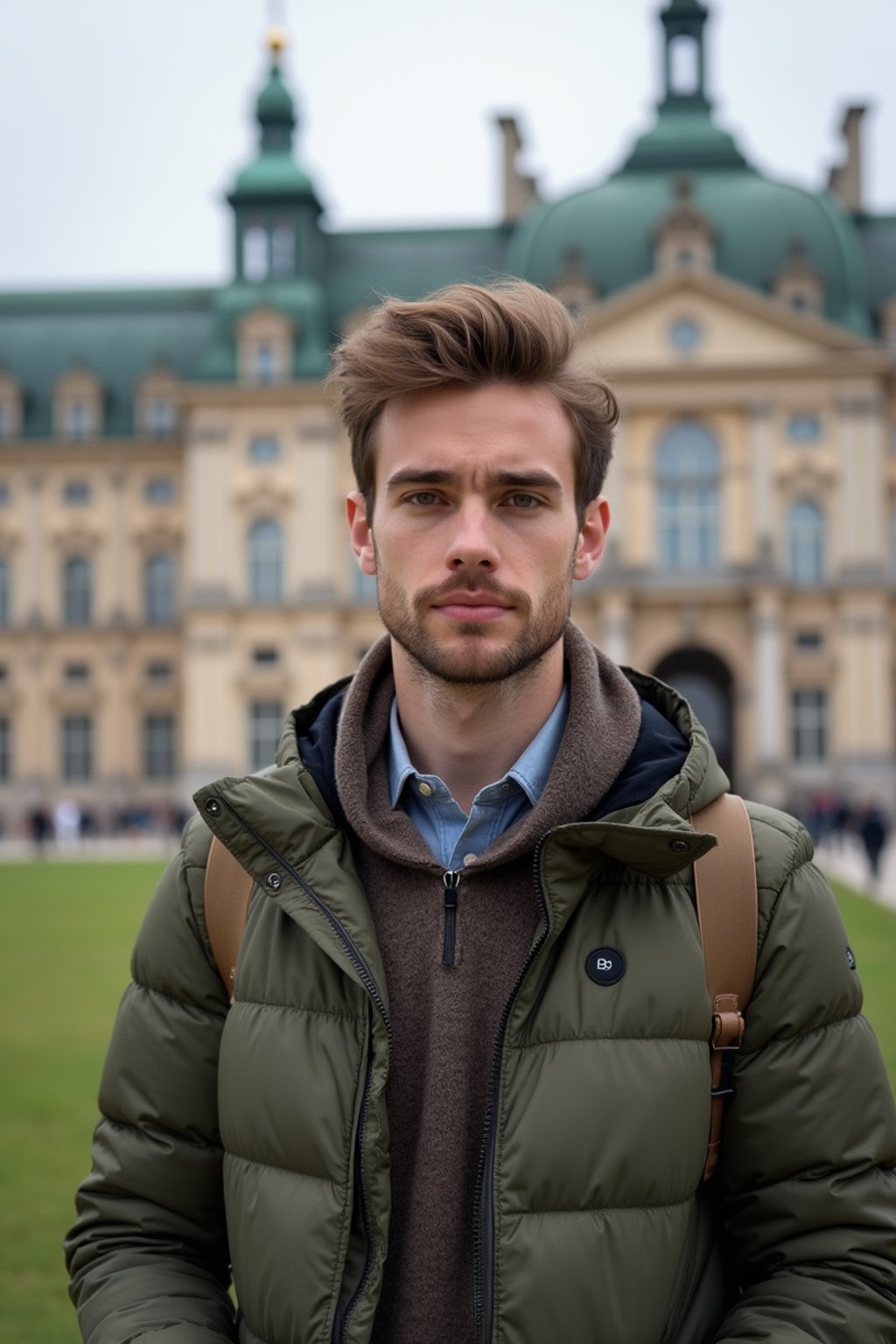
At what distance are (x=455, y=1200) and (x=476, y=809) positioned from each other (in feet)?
2.25

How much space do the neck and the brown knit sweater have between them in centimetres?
10

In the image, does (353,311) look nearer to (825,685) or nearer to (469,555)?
(825,685)

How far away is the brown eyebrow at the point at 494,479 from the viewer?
274 centimetres

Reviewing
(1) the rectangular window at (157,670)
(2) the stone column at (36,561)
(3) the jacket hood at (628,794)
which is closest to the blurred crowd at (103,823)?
(1) the rectangular window at (157,670)

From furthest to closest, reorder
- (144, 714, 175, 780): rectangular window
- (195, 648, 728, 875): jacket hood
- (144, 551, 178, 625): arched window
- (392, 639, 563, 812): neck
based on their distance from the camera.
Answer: (144, 551, 178, 625): arched window → (144, 714, 175, 780): rectangular window → (392, 639, 563, 812): neck → (195, 648, 728, 875): jacket hood

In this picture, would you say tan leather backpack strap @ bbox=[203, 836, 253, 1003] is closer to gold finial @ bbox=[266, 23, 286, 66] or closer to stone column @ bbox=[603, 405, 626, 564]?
stone column @ bbox=[603, 405, 626, 564]

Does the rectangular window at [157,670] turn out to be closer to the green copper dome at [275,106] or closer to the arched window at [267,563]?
the arched window at [267,563]

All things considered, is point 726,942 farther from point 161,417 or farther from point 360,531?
point 161,417

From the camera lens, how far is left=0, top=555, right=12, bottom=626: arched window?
173 feet

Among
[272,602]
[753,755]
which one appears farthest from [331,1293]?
[272,602]

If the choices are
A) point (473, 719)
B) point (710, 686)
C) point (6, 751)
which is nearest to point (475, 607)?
point (473, 719)

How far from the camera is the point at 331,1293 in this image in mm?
2475

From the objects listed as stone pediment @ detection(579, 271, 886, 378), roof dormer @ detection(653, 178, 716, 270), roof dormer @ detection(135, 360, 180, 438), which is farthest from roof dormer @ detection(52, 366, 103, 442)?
roof dormer @ detection(653, 178, 716, 270)

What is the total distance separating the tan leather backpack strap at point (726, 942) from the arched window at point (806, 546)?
143ft
